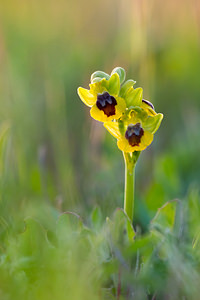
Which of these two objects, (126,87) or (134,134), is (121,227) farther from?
(126,87)

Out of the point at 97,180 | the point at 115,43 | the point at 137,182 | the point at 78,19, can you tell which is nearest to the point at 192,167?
the point at 137,182

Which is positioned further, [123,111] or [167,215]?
[167,215]

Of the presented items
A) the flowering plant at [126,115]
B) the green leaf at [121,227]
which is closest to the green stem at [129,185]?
the flowering plant at [126,115]

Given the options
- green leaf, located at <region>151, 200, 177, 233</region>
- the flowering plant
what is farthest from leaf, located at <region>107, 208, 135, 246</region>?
green leaf, located at <region>151, 200, 177, 233</region>

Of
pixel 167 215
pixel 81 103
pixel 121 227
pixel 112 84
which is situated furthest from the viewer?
pixel 81 103

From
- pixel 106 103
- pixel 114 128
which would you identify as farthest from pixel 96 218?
pixel 106 103

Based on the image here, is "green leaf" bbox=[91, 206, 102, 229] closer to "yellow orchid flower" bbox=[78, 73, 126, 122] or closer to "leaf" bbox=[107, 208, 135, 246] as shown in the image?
"leaf" bbox=[107, 208, 135, 246]

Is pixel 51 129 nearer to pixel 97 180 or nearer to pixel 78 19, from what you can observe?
pixel 97 180

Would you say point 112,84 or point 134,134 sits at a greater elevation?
point 112,84
